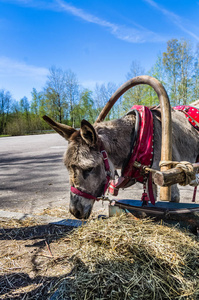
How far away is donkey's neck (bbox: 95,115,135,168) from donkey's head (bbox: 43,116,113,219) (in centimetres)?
24

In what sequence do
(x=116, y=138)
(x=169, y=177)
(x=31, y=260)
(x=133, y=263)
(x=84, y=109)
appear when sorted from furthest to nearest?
1. (x=84, y=109)
2. (x=116, y=138)
3. (x=31, y=260)
4. (x=133, y=263)
5. (x=169, y=177)

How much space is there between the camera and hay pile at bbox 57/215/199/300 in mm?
1661

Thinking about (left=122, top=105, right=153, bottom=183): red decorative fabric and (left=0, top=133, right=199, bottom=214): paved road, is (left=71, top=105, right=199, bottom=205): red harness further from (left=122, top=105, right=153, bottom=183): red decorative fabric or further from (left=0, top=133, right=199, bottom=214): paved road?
(left=0, top=133, right=199, bottom=214): paved road

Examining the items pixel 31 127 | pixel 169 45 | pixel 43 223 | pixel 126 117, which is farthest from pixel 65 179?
pixel 31 127

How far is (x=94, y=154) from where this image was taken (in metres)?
2.37

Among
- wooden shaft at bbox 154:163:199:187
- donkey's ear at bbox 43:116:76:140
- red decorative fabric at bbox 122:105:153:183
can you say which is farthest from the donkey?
wooden shaft at bbox 154:163:199:187

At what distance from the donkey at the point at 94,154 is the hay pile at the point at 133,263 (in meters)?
0.38

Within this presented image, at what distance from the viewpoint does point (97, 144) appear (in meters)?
2.41

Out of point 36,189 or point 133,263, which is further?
point 36,189

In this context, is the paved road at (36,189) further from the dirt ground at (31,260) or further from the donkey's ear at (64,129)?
the donkey's ear at (64,129)

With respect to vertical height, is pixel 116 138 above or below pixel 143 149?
above

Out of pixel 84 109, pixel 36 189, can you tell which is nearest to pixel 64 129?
pixel 36 189

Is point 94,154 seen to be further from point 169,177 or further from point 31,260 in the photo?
point 31,260

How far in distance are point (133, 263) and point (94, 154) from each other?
44.3 inches
